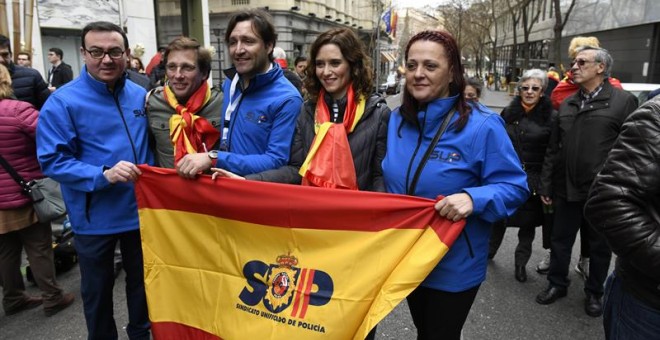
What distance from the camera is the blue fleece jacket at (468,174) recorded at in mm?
2096

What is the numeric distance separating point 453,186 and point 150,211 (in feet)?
5.96

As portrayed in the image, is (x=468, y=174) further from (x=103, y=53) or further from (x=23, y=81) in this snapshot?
(x=23, y=81)

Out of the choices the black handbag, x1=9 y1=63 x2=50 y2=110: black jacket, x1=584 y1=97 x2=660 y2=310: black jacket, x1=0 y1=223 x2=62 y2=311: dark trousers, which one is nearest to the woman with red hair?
x1=584 y1=97 x2=660 y2=310: black jacket

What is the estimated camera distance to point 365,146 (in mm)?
2531

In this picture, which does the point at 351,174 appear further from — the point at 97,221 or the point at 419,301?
the point at 97,221

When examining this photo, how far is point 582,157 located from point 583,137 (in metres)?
0.17

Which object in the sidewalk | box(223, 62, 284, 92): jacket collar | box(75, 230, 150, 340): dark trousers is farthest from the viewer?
the sidewalk

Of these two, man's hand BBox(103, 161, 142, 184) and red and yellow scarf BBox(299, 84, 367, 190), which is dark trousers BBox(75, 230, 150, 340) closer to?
man's hand BBox(103, 161, 142, 184)

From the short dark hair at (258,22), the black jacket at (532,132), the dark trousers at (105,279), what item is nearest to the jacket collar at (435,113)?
the short dark hair at (258,22)

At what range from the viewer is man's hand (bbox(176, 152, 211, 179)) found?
2.55 meters

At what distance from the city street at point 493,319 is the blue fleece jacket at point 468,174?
64.7 inches

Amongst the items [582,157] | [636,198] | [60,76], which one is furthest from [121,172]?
[60,76]

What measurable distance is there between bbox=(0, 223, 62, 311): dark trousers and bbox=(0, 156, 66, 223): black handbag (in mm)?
246

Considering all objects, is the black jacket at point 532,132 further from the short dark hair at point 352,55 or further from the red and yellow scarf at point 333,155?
the red and yellow scarf at point 333,155
